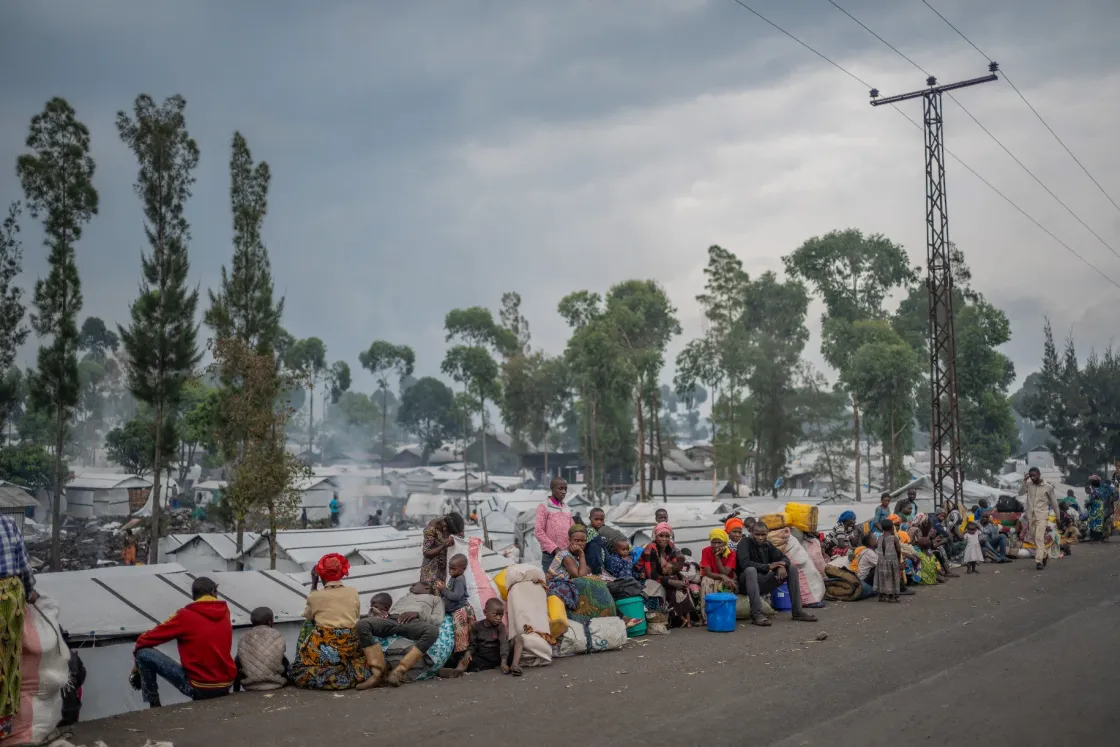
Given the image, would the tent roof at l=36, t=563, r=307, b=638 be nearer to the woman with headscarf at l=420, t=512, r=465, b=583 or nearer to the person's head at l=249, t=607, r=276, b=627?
the person's head at l=249, t=607, r=276, b=627

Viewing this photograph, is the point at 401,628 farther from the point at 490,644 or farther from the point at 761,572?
the point at 761,572

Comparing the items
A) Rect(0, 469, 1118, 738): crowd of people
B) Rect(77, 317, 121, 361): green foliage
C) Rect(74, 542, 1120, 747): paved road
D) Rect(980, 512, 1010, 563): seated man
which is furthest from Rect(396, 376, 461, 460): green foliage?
Rect(74, 542, 1120, 747): paved road

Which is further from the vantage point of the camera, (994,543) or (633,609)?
(994,543)

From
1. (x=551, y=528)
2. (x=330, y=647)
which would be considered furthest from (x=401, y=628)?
(x=551, y=528)

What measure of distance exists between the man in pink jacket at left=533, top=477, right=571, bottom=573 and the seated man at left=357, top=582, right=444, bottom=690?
6.56 ft

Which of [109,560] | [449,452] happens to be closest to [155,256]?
[109,560]

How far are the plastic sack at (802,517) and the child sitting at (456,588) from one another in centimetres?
588

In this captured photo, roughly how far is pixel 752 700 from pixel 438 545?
13.8ft

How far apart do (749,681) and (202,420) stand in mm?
47012

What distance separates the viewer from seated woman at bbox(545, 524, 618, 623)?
10414 mm

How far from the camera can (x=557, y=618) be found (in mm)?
9734

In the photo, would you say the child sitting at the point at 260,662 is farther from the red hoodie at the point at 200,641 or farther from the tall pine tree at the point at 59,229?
the tall pine tree at the point at 59,229

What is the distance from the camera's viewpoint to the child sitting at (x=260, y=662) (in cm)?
840

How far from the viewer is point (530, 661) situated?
368 inches
